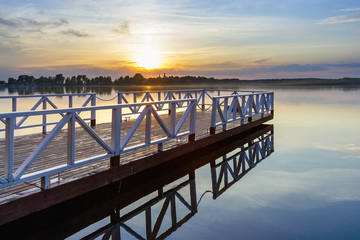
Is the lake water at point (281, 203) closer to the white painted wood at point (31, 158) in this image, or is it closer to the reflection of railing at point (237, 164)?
the reflection of railing at point (237, 164)

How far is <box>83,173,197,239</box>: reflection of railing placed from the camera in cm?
439

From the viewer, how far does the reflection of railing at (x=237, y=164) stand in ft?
21.8

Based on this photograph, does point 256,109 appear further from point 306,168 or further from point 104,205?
point 104,205

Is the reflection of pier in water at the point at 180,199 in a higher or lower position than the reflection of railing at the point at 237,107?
lower

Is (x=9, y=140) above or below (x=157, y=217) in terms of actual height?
above

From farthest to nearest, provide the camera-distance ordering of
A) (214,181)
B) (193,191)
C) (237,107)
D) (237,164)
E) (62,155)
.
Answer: (237,107)
(237,164)
(214,181)
(193,191)
(62,155)

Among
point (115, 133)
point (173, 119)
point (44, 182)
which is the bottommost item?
point (44, 182)

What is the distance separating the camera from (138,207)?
521 cm

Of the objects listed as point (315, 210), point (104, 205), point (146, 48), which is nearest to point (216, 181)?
point (315, 210)

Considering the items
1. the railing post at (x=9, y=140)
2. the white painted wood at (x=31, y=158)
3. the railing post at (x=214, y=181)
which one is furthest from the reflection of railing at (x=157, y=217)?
the railing post at (x=9, y=140)

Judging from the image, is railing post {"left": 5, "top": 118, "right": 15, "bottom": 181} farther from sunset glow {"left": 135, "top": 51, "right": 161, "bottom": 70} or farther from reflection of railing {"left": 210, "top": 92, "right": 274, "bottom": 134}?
sunset glow {"left": 135, "top": 51, "right": 161, "bottom": 70}

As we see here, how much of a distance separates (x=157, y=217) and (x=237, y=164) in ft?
11.9

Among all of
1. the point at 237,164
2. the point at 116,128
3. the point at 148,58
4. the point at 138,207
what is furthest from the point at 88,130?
the point at 148,58

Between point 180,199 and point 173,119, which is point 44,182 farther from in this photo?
point 173,119
